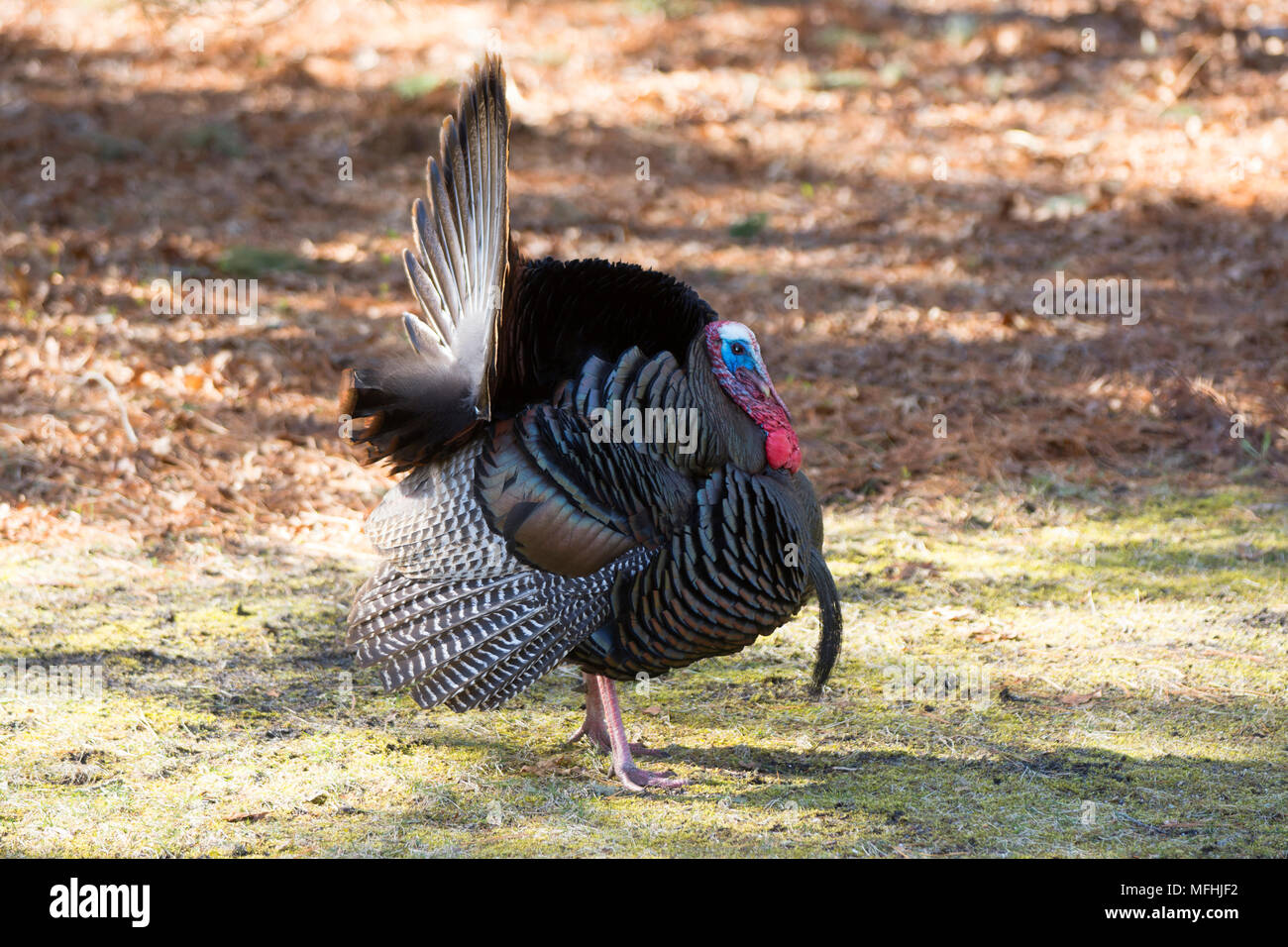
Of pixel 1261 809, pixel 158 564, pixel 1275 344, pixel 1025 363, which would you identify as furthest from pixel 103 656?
pixel 1275 344

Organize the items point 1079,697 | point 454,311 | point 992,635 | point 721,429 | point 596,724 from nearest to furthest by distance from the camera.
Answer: point 721,429 → point 596,724 → point 454,311 → point 1079,697 → point 992,635

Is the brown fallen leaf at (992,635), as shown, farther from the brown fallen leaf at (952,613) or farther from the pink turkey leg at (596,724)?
the pink turkey leg at (596,724)

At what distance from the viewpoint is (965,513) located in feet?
19.8

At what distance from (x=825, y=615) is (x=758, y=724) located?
59cm

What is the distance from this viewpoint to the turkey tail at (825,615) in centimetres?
384

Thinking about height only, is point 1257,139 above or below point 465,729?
above

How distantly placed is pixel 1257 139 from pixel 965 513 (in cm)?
618

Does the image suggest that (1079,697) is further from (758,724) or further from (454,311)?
(454,311)

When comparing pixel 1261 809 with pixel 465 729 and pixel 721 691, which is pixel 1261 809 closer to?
pixel 721 691

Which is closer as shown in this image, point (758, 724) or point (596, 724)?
point (596, 724)

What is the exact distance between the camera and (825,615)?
12.7 ft

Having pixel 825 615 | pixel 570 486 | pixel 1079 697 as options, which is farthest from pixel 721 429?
pixel 1079 697

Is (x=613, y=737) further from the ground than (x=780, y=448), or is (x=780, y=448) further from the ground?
(x=780, y=448)

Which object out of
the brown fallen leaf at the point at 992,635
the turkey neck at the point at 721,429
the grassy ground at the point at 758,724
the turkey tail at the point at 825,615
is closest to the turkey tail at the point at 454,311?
the turkey neck at the point at 721,429
